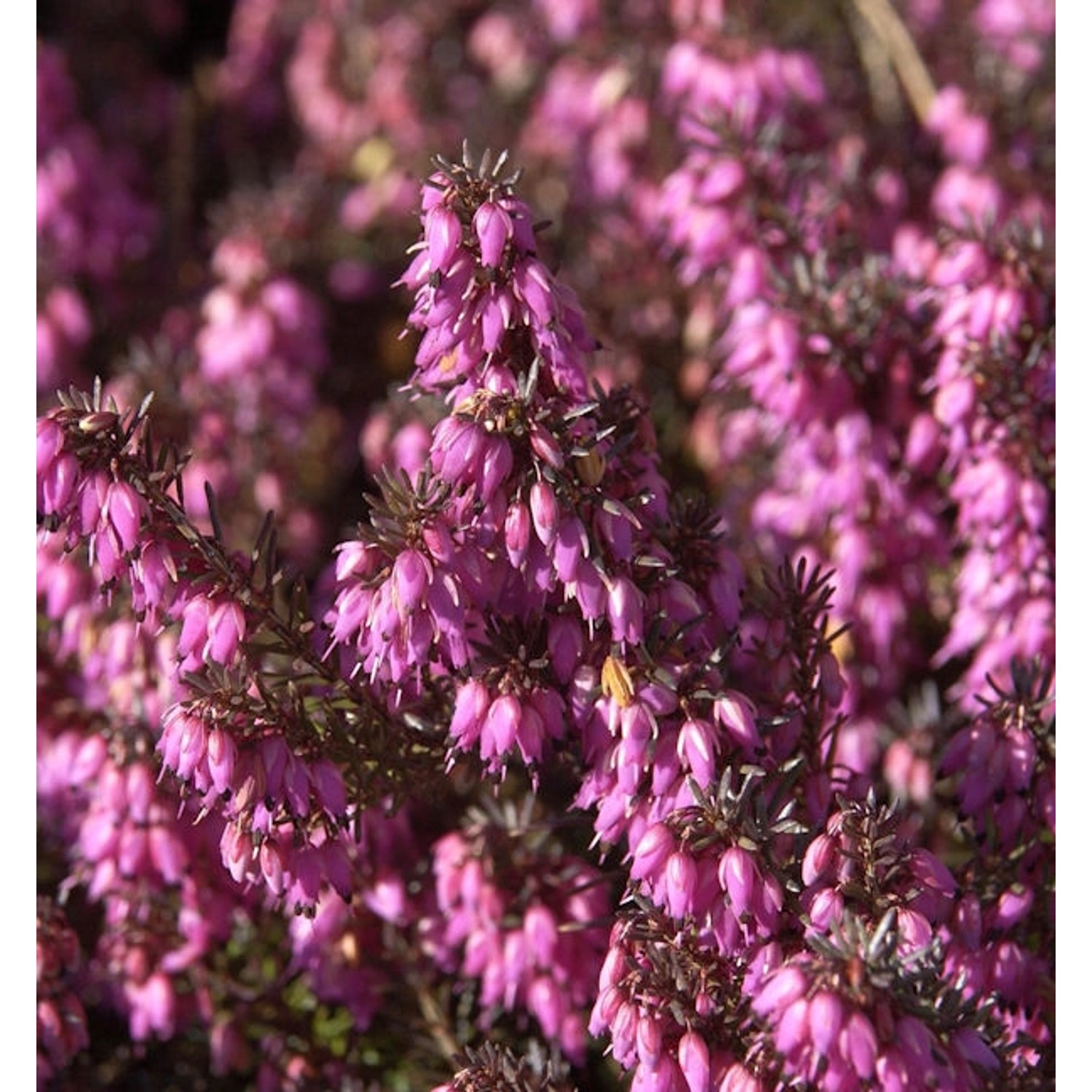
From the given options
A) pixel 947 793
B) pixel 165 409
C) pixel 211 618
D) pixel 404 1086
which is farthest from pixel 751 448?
pixel 211 618

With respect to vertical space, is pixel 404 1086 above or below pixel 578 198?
below

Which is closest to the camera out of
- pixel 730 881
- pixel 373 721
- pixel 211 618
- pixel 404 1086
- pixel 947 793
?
pixel 730 881

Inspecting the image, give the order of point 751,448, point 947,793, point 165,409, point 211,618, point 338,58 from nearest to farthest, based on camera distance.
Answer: point 211,618
point 947,793
point 165,409
point 751,448
point 338,58

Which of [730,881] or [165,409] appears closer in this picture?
[730,881]

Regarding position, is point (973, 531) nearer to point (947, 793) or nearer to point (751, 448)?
point (947, 793)

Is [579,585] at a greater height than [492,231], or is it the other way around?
[492,231]

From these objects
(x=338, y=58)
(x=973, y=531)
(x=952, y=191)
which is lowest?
(x=973, y=531)

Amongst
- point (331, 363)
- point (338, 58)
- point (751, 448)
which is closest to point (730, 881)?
point (751, 448)
